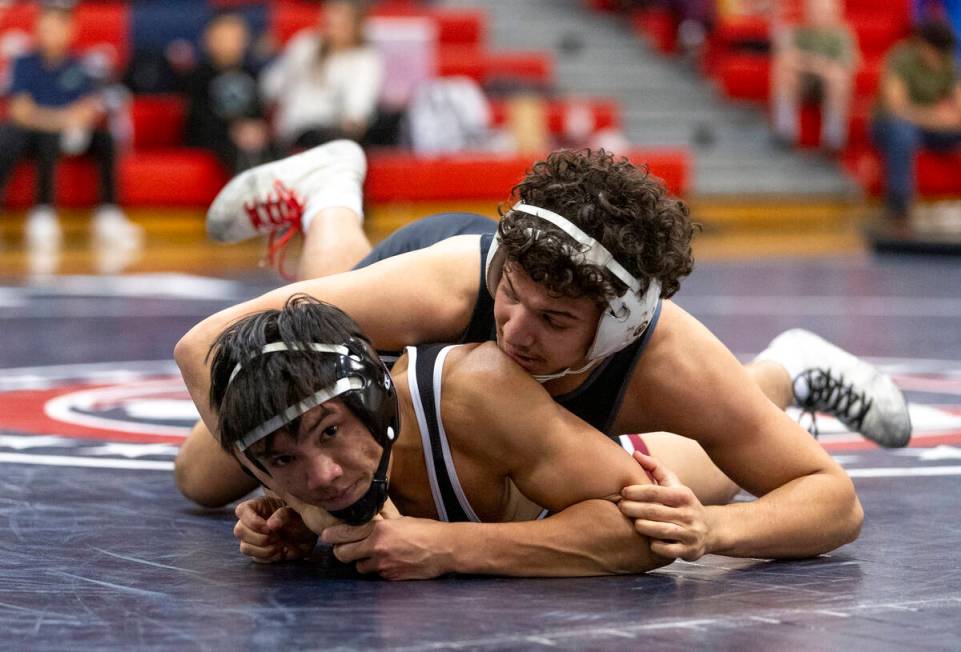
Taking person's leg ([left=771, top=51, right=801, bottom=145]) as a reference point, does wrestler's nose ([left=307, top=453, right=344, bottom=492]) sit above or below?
above

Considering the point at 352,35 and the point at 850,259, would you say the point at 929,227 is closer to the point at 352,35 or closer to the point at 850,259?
the point at 850,259

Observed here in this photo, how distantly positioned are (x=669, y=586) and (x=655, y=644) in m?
0.39

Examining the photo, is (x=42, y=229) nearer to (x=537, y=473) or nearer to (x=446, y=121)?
(x=446, y=121)

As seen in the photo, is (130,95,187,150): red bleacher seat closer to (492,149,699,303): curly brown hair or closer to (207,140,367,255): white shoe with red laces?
(207,140,367,255): white shoe with red laces

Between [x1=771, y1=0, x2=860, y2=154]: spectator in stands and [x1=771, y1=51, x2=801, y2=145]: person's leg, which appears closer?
[x1=771, y1=0, x2=860, y2=154]: spectator in stands

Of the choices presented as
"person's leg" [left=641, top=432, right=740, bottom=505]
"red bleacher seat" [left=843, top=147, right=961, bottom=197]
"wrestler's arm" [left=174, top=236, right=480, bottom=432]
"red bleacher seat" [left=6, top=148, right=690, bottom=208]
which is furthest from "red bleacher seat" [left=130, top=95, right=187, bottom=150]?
"wrestler's arm" [left=174, top=236, right=480, bottom=432]

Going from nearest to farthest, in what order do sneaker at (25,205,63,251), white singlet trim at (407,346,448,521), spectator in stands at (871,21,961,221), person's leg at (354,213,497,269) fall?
white singlet trim at (407,346,448,521)
person's leg at (354,213,497,269)
sneaker at (25,205,63,251)
spectator in stands at (871,21,961,221)

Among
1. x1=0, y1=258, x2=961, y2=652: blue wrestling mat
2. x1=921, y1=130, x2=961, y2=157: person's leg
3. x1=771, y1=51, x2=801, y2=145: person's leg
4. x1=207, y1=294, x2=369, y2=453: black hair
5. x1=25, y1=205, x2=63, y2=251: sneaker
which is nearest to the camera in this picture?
x1=0, y1=258, x2=961, y2=652: blue wrestling mat

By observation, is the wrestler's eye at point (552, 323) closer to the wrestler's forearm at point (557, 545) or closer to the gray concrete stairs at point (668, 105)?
the wrestler's forearm at point (557, 545)

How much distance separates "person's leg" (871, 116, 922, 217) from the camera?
11.3 meters

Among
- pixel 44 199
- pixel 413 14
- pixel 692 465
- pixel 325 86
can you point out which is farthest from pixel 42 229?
pixel 692 465

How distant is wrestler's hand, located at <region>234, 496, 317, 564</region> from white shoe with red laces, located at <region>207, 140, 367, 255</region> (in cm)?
146

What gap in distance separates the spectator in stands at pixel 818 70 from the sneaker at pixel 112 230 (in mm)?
5169

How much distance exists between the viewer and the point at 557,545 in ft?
8.77
